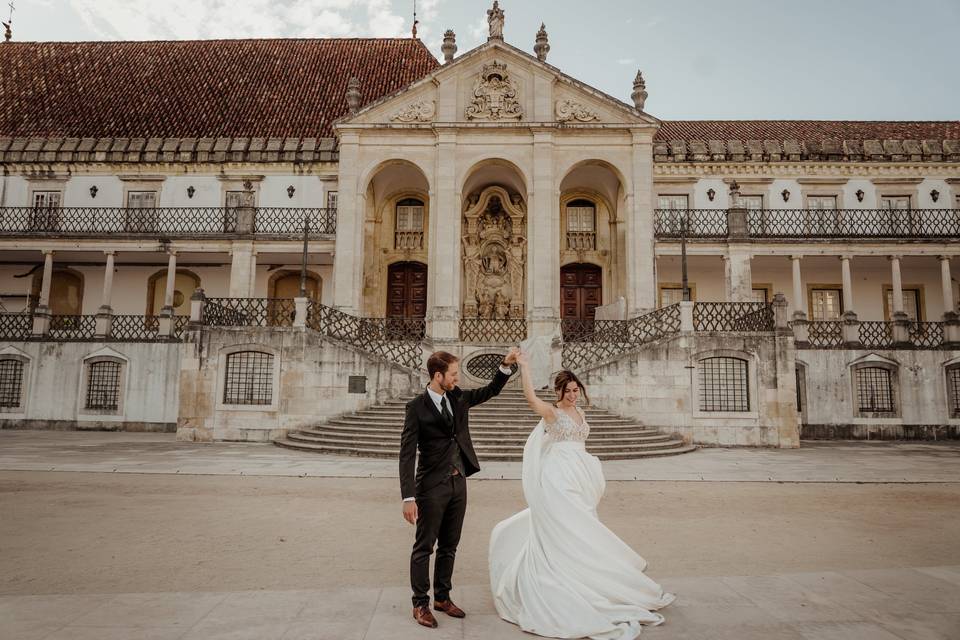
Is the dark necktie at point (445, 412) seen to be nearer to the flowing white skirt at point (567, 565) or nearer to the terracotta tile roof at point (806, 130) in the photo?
the flowing white skirt at point (567, 565)

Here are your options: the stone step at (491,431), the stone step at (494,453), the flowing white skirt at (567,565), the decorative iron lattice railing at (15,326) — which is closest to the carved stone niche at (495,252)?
the stone step at (491,431)

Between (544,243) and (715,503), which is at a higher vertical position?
(544,243)

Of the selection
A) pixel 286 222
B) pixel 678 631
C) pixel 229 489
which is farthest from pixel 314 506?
pixel 286 222

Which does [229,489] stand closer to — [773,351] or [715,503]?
[715,503]

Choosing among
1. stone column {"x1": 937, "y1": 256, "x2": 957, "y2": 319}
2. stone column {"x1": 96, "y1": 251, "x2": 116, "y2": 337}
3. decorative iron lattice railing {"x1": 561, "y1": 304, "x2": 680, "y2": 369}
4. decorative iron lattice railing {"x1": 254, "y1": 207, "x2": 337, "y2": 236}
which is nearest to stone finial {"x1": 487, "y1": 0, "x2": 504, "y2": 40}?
decorative iron lattice railing {"x1": 254, "y1": 207, "x2": 337, "y2": 236}

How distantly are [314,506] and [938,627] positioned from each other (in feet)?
22.3

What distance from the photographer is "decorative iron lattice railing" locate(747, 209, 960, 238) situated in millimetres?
22969

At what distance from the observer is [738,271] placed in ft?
73.7

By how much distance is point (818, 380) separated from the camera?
20156mm

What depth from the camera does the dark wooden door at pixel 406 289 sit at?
2358cm

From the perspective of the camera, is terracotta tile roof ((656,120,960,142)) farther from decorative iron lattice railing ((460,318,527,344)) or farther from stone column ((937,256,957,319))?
decorative iron lattice railing ((460,318,527,344))

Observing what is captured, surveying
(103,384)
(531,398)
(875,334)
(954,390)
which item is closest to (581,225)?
(875,334)

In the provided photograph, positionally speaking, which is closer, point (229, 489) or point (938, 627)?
point (938, 627)

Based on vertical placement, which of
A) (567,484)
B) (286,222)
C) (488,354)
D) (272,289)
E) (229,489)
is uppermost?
(286,222)
